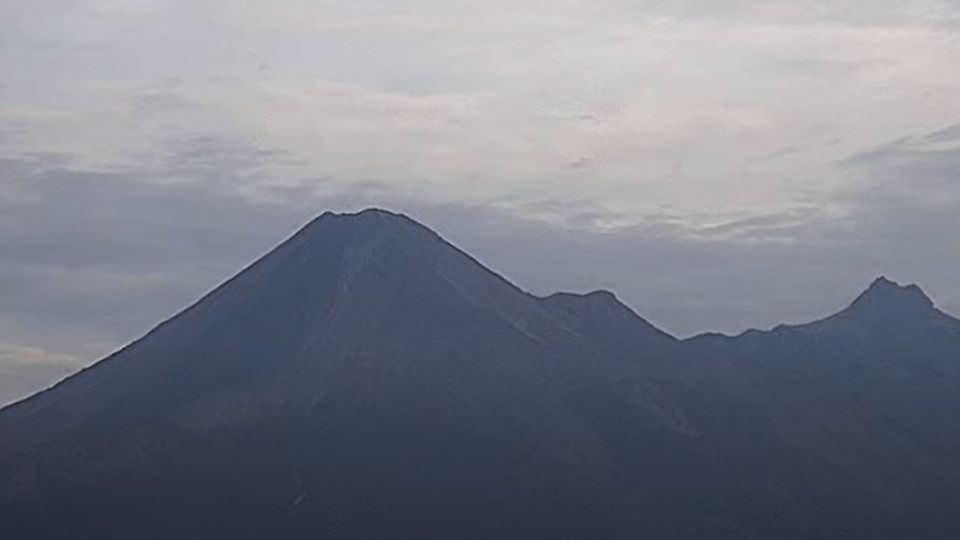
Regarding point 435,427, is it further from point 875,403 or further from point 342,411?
point 875,403

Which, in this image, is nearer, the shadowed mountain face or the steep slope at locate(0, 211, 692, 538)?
the steep slope at locate(0, 211, 692, 538)

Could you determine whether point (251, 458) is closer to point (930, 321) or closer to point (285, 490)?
point (285, 490)

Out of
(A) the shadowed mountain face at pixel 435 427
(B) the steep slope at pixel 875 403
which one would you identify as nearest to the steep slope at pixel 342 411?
(A) the shadowed mountain face at pixel 435 427

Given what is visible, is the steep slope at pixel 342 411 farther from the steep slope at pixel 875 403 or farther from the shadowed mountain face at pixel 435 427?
the steep slope at pixel 875 403

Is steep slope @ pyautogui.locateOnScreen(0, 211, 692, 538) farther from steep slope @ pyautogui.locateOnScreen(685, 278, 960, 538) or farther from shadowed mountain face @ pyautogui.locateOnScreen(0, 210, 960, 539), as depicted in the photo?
steep slope @ pyautogui.locateOnScreen(685, 278, 960, 538)

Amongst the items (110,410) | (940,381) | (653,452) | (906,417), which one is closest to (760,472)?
(653,452)

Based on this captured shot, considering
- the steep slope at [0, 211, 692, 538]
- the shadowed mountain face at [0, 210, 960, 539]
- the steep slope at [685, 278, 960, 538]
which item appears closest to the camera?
the steep slope at [0, 211, 692, 538]

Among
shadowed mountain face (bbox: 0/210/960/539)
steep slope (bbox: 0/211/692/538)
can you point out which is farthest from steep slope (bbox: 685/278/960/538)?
steep slope (bbox: 0/211/692/538)

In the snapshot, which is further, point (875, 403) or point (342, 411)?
point (875, 403)

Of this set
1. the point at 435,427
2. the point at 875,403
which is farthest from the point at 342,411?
the point at 875,403

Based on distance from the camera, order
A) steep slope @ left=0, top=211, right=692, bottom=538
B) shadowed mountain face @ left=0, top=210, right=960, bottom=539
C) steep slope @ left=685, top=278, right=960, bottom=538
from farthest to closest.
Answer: steep slope @ left=685, top=278, right=960, bottom=538 < shadowed mountain face @ left=0, top=210, right=960, bottom=539 < steep slope @ left=0, top=211, right=692, bottom=538
